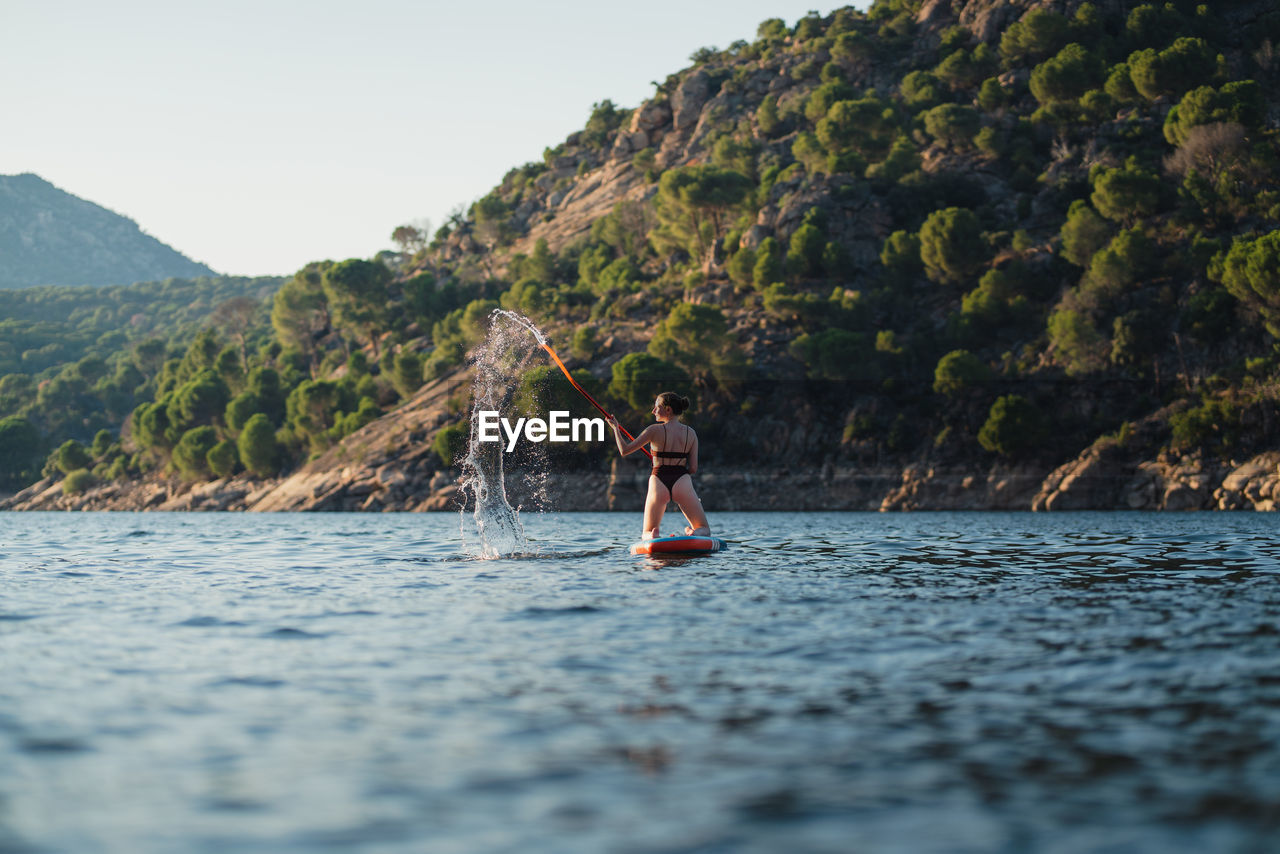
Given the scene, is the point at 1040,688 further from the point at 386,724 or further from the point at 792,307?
the point at 792,307

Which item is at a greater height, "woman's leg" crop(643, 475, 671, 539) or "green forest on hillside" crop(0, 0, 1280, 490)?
"green forest on hillside" crop(0, 0, 1280, 490)

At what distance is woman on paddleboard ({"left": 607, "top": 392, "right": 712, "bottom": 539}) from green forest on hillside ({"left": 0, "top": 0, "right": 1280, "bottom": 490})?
61595 millimetres

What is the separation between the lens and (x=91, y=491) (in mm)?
130250

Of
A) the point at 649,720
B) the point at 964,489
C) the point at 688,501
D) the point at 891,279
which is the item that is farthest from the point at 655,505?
the point at 891,279

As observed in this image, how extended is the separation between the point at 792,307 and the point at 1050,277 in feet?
75.3

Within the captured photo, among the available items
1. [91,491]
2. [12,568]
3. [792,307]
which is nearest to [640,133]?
[792,307]

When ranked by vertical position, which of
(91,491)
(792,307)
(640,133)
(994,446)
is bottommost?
(91,491)

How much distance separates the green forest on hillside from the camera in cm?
8025

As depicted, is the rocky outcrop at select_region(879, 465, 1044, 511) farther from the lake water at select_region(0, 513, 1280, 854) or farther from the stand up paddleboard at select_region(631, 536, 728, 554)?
the lake water at select_region(0, 513, 1280, 854)

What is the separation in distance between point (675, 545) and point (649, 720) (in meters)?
12.3

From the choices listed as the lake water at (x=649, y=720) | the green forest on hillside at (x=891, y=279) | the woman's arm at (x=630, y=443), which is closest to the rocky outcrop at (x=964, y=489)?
the green forest on hillside at (x=891, y=279)

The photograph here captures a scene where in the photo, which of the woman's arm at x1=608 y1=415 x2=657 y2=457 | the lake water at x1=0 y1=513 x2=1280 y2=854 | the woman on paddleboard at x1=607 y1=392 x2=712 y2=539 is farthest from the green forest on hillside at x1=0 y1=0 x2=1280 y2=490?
the lake water at x1=0 y1=513 x2=1280 y2=854

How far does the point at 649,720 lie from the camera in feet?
22.7

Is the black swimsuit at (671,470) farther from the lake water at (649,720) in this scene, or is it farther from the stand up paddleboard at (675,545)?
the lake water at (649,720)
